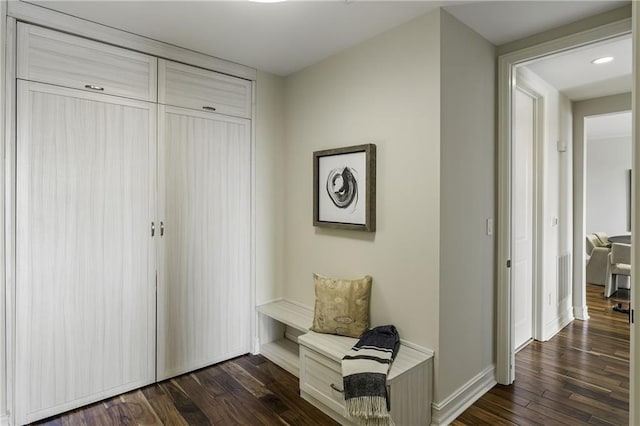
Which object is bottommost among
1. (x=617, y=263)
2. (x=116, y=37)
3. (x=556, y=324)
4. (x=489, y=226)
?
(x=556, y=324)

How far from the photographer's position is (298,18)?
2275 millimetres

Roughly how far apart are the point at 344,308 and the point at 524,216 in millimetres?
1938

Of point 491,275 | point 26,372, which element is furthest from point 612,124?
point 26,372

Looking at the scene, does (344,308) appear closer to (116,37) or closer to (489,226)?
(489,226)

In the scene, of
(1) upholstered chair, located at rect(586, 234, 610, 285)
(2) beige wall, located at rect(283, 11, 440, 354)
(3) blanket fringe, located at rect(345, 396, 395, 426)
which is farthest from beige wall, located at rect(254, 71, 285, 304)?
(1) upholstered chair, located at rect(586, 234, 610, 285)

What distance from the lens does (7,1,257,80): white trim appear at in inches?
83.6

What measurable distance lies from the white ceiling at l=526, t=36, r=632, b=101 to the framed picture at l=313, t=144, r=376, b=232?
1470 millimetres

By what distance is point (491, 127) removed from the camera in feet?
8.65

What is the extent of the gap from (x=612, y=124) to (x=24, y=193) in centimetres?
747

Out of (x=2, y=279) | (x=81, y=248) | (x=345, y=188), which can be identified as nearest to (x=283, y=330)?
(x=345, y=188)

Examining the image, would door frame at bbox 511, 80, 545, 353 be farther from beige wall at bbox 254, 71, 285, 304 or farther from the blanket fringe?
beige wall at bbox 254, 71, 285, 304

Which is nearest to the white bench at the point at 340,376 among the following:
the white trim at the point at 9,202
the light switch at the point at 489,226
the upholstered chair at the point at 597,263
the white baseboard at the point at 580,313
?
the light switch at the point at 489,226

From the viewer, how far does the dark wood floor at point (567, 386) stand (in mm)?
2254

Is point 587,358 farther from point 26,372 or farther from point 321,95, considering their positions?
point 26,372
